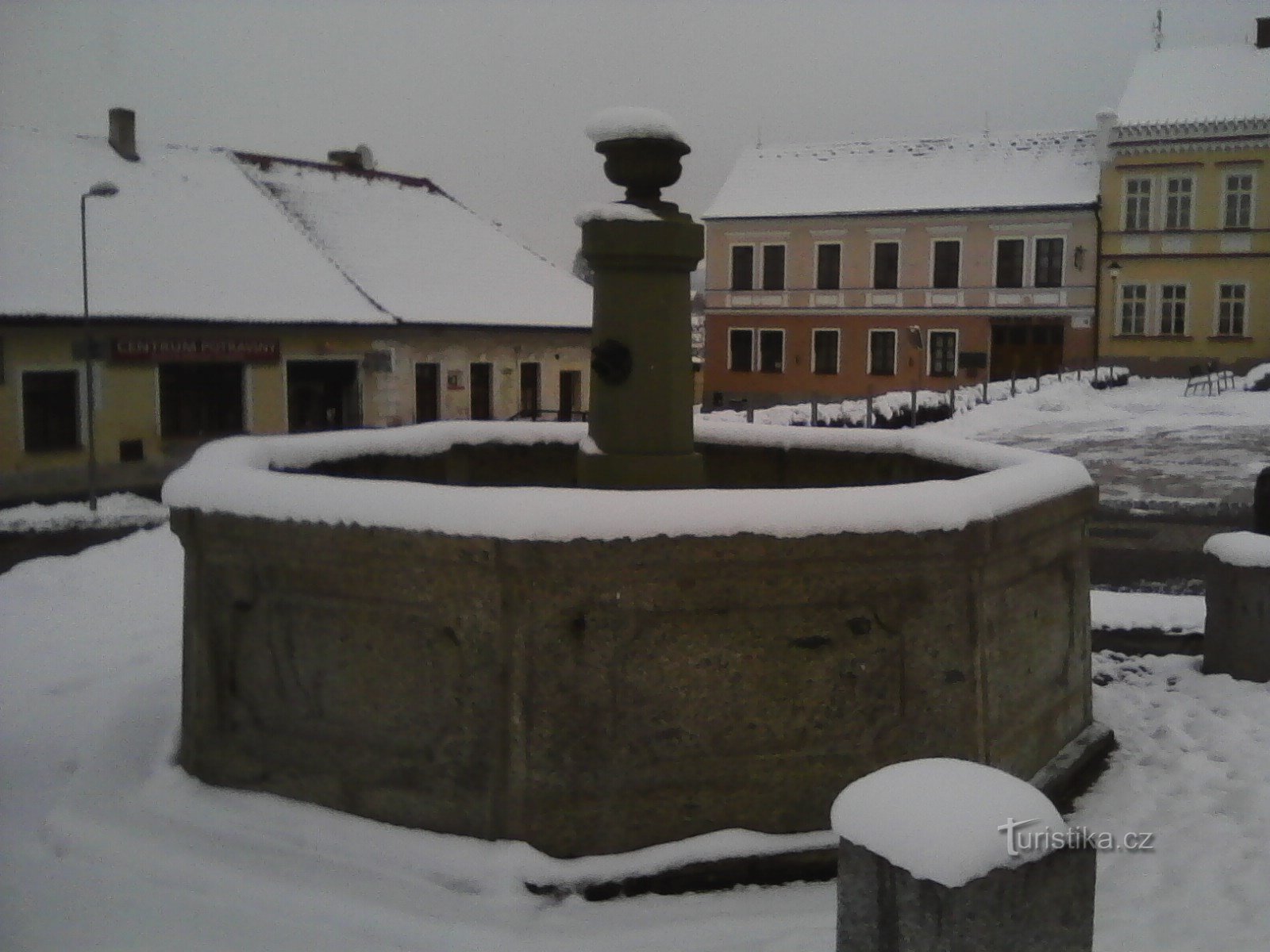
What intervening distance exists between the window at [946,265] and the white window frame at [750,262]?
6.48m

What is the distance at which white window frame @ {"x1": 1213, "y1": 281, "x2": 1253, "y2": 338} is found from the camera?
3903 centimetres

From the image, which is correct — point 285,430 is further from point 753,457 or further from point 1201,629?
point 1201,629

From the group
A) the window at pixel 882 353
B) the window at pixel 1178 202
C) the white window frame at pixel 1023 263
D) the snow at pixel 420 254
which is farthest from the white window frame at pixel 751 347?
the window at pixel 1178 202

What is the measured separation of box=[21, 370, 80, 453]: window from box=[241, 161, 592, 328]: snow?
7243 millimetres

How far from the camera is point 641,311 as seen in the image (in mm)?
6172

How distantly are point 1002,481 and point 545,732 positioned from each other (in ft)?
7.10

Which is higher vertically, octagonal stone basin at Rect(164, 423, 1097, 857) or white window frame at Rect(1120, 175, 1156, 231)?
white window frame at Rect(1120, 175, 1156, 231)

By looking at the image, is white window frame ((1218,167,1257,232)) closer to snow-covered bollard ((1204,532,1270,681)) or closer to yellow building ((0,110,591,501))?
yellow building ((0,110,591,501))

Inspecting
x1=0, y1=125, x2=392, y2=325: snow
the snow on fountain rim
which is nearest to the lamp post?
x1=0, y1=125, x2=392, y2=325: snow

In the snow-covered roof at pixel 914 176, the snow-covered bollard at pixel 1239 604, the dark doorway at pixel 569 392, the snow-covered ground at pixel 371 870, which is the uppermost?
the snow-covered roof at pixel 914 176

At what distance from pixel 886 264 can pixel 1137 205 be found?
8.43 metres

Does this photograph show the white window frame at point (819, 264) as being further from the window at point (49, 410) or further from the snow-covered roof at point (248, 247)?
the window at point (49, 410)

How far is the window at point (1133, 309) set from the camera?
4019 centimetres

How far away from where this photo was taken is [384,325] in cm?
2694
